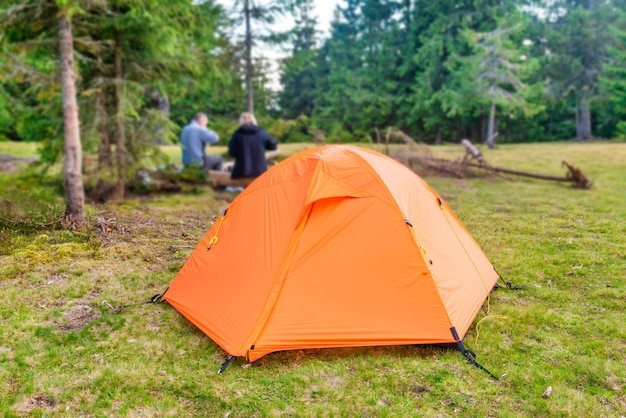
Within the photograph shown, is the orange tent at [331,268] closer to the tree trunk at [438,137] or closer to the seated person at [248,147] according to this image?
the seated person at [248,147]

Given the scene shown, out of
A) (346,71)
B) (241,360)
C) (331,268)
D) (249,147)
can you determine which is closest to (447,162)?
(249,147)

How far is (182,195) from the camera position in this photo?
32.0ft

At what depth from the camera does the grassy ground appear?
299 centimetres

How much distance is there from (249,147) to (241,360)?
634cm

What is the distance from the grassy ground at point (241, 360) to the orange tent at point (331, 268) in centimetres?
19

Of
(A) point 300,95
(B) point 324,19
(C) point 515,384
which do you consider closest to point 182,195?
(C) point 515,384

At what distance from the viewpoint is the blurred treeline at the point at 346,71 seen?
26.9ft

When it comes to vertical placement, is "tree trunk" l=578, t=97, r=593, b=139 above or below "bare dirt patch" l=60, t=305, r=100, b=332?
above

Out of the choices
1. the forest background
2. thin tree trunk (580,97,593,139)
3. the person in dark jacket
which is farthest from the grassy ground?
thin tree trunk (580,97,593,139)

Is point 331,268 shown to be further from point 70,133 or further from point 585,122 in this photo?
point 585,122

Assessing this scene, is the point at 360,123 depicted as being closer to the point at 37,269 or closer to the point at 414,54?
the point at 414,54

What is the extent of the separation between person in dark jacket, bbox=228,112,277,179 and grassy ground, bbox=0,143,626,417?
3139mm

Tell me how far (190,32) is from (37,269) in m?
6.20

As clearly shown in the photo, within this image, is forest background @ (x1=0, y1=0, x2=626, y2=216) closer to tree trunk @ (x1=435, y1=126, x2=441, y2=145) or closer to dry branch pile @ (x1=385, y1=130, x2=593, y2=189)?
tree trunk @ (x1=435, y1=126, x2=441, y2=145)
